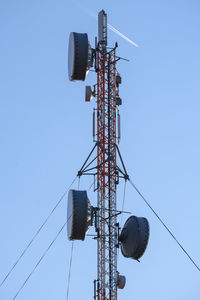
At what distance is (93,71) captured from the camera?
49906 millimetres

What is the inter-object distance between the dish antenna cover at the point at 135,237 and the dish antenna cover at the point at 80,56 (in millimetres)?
9298

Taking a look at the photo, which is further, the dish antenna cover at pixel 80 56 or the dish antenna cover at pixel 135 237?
the dish antenna cover at pixel 80 56

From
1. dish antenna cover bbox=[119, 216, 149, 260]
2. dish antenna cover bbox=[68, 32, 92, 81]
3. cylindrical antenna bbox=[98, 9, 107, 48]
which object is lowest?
dish antenna cover bbox=[119, 216, 149, 260]

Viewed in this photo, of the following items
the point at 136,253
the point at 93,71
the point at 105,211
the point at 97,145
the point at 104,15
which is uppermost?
the point at 104,15

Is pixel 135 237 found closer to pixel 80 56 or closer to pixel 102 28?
pixel 80 56

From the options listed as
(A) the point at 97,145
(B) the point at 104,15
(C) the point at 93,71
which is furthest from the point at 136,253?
(B) the point at 104,15

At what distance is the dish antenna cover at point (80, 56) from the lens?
46875 mm

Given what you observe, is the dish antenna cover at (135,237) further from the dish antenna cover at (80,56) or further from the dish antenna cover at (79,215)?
the dish antenna cover at (80,56)

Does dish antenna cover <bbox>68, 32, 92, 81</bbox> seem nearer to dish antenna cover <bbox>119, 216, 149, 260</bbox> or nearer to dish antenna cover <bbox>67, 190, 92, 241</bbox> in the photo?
dish antenna cover <bbox>67, 190, 92, 241</bbox>

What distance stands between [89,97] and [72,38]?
3884mm

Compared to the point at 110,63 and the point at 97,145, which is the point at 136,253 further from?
the point at 110,63

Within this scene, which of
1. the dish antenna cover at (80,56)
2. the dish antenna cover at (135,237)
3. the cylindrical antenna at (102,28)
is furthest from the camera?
the cylindrical antenna at (102,28)

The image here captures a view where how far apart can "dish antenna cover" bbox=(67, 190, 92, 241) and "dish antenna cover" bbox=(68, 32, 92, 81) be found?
24.6ft

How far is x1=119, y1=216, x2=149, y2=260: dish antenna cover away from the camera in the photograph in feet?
145
